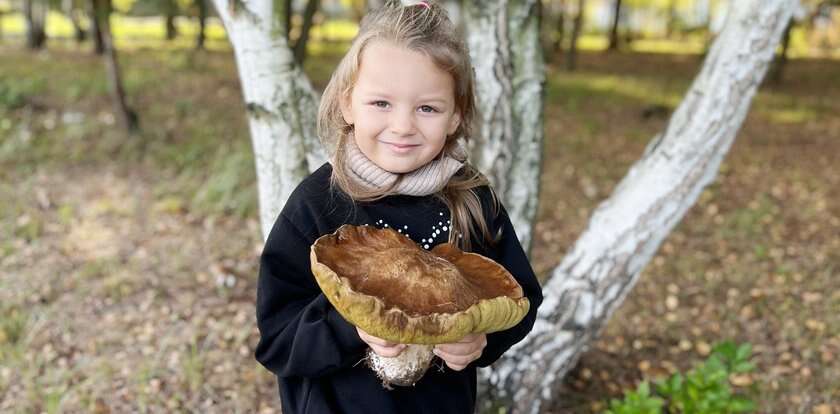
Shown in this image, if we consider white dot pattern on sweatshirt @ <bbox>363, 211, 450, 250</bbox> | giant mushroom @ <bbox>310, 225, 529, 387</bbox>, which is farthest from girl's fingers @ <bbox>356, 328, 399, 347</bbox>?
white dot pattern on sweatshirt @ <bbox>363, 211, 450, 250</bbox>

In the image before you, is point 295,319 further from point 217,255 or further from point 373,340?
point 217,255

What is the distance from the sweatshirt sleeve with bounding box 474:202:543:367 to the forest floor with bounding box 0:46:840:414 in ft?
6.65

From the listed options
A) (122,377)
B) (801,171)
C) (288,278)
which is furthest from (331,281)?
(801,171)

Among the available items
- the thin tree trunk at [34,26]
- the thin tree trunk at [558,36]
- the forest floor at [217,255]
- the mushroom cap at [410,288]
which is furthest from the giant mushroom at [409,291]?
the thin tree trunk at [558,36]

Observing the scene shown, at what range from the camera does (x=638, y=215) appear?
126 inches

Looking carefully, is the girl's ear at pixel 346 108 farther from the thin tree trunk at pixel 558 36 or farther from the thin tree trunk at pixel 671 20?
the thin tree trunk at pixel 671 20

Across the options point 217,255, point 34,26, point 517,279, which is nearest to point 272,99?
point 517,279

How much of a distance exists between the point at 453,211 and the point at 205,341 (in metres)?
2.88

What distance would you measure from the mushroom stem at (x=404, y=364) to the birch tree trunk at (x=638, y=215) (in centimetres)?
155

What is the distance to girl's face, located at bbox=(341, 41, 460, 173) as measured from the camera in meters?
1.62

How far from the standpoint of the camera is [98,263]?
5.22 metres

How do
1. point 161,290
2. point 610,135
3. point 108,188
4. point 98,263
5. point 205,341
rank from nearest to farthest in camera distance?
1. point 205,341
2. point 161,290
3. point 98,263
4. point 108,188
5. point 610,135

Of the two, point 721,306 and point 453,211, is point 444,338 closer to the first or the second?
point 453,211

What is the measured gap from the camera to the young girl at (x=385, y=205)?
1.64m
